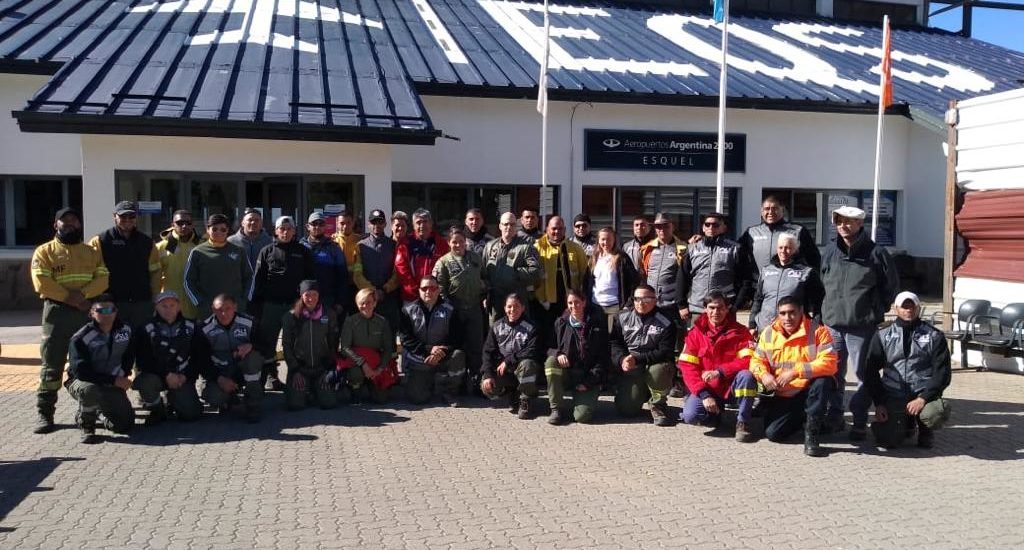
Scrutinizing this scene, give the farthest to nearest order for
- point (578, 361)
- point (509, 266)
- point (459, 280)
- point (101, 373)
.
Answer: point (509, 266) → point (459, 280) → point (578, 361) → point (101, 373)

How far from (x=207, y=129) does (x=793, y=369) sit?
836 cm

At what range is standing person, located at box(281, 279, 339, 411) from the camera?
735cm

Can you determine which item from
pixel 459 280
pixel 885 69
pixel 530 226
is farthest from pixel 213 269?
pixel 885 69

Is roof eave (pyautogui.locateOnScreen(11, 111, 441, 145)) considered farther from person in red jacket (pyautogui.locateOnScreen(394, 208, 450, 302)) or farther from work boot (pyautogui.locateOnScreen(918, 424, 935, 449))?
work boot (pyautogui.locateOnScreen(918, 424, 935, 449))

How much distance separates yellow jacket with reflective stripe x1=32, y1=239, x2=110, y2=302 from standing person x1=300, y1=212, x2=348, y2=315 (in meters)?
1.82

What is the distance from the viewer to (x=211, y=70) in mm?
12820

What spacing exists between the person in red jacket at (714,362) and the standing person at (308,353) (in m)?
3.17

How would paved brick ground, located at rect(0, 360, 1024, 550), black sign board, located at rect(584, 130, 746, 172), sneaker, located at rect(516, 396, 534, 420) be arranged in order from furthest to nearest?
black sign board, located at rect(584, 130, 746, 172) < sneaker, located at rect(516, 396, 534, 420) < paved brick ground, located at rect(0, 360, 1024, 550)

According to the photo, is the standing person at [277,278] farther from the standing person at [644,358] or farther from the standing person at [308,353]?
the standing person at [644,358]

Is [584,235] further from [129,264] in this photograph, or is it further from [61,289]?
[61,289]

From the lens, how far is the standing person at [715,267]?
746 centimetres

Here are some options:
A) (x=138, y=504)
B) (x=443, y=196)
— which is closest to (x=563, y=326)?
(x=138, y=504)

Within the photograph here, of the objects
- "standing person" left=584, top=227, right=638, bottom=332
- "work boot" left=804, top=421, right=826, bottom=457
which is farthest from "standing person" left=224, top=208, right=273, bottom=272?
"work boot" left=804, top=421, right=826, bottom=457

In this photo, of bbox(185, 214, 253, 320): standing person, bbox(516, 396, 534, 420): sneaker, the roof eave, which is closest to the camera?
bbox(516, 396, 534, 420): sneaker
